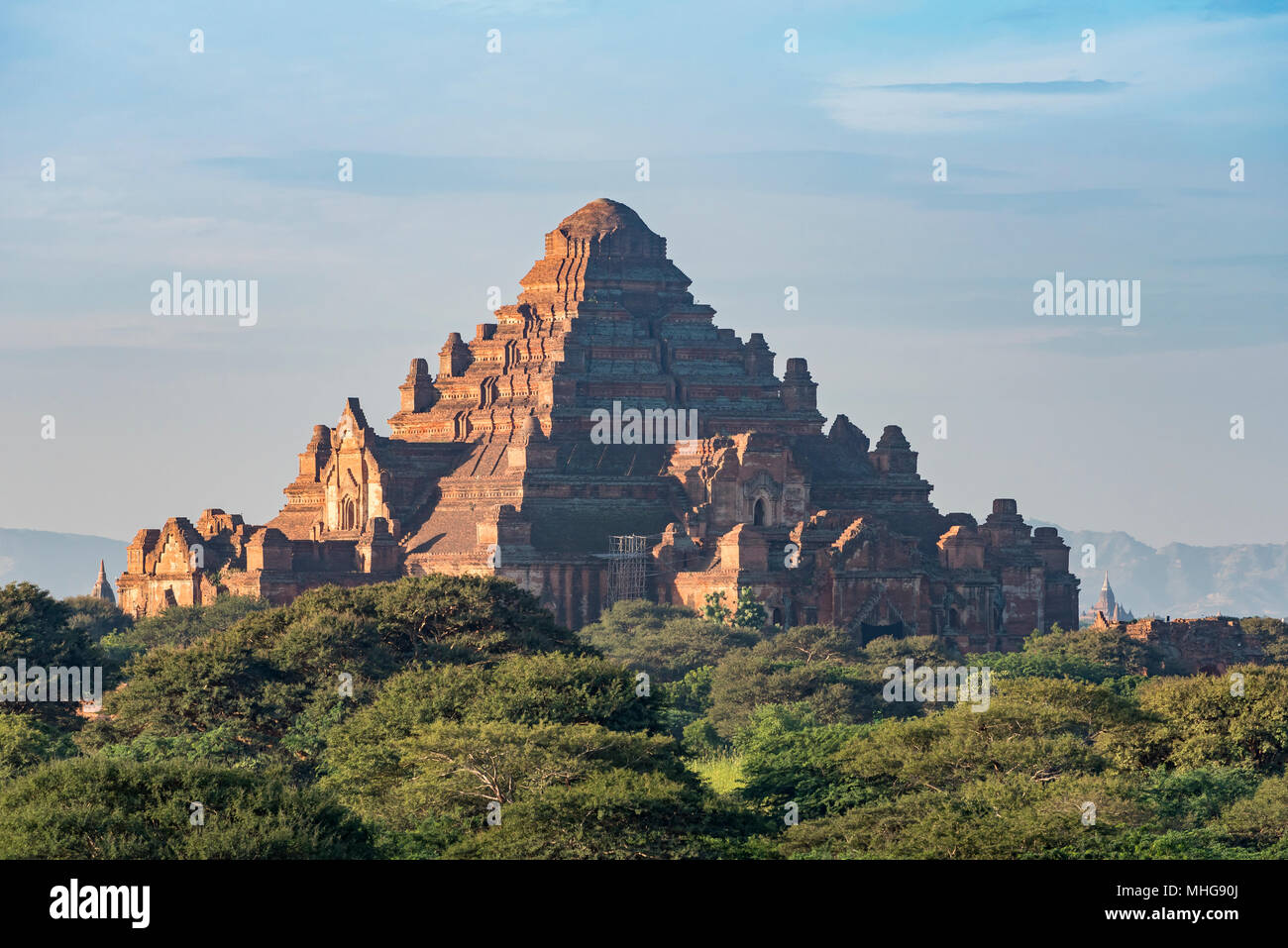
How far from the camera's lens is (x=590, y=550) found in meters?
108

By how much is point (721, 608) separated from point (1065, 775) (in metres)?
48.0

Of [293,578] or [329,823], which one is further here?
[293,578]

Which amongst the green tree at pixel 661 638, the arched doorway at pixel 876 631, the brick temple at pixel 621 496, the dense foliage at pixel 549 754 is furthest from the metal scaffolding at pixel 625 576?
the dense foliage at pixel 549 754

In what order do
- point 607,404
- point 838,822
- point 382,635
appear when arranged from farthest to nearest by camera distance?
point 607,404, point 382,635, point 838,822

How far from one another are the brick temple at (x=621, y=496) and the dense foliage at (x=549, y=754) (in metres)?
18.4

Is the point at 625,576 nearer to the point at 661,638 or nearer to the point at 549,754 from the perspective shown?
the point at 661,638

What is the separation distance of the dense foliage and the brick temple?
60.3ft

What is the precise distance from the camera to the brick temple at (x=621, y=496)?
10531 cm

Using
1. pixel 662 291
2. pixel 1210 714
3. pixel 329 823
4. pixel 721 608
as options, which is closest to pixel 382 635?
pixel 1210 714

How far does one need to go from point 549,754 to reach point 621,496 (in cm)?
5975

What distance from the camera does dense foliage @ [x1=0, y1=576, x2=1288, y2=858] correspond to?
45.8m

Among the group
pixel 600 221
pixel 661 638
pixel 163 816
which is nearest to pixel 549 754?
pixel 163 816

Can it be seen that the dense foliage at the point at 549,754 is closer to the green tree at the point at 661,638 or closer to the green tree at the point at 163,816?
the green tree at the point at 163,816
